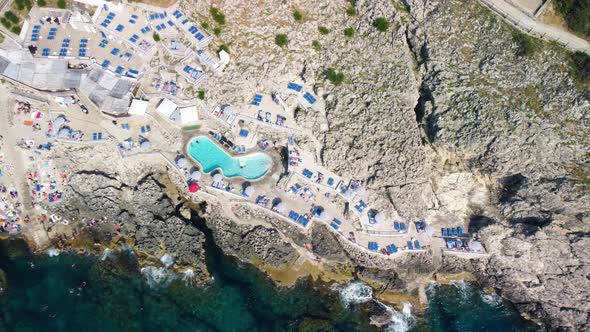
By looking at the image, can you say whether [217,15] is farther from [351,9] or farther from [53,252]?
[53,252]

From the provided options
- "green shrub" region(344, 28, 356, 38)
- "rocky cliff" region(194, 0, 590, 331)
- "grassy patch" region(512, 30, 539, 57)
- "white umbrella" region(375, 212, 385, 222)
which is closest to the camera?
"grassy patch" region(512, 30, 539, 57)

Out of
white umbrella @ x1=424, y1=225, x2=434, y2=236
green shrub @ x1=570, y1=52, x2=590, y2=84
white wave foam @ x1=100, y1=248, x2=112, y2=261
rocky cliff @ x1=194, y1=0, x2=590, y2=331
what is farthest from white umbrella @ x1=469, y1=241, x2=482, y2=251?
white wave foam @ x1=100, y1=248, x2=112, y2=261

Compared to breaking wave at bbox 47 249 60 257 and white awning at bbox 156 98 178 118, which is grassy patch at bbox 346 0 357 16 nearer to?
white awning at bbox 156 98 178 118

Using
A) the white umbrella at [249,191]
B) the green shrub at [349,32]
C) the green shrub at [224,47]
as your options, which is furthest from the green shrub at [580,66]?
the green shrub at [224,47]

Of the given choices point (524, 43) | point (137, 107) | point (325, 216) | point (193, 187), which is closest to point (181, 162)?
point (193, 187)

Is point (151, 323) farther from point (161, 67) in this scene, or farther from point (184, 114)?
point (161, 67)

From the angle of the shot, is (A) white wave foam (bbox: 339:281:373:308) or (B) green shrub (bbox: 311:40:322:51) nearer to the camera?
(A) white wave foam (bbox: 339:281:373:308)
